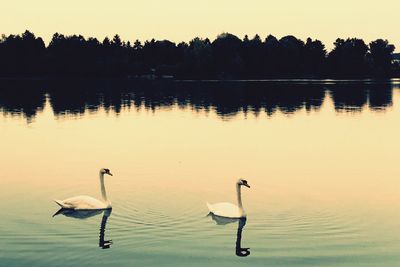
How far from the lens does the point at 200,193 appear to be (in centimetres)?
2917

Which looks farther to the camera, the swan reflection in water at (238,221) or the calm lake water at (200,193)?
the swan reflection in water at (238,221)

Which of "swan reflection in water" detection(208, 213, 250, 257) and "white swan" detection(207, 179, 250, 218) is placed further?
"white swan" detection(207, 179, 250, 218)

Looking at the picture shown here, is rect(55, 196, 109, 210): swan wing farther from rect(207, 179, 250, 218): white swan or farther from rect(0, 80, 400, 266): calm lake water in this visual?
rect(207, 179, 250, 218): white swan

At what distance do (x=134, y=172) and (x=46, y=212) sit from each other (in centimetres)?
920

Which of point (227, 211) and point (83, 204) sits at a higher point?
point (83, 204)

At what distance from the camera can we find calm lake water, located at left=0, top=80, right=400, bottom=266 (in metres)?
20.5

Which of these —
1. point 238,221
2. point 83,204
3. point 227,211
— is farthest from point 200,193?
point 83,204

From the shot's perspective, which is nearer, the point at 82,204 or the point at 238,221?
the point at 238,221

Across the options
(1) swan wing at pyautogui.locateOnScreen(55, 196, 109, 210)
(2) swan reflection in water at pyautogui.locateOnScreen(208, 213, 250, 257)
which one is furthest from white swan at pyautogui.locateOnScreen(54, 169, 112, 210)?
(2) swan reflection in water at pyautogui.locateOnScreen(208, 213, 250, 257)

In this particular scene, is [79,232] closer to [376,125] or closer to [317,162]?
[317,162]

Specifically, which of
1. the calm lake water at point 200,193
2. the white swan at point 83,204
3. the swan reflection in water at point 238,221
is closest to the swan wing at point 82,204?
the white swan at point 83,204

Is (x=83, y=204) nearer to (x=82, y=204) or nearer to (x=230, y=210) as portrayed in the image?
(x=82, y=204)

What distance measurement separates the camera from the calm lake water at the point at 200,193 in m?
20.5

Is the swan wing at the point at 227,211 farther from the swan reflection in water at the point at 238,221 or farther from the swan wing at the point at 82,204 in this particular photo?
the swan wing at the point at 82,204
